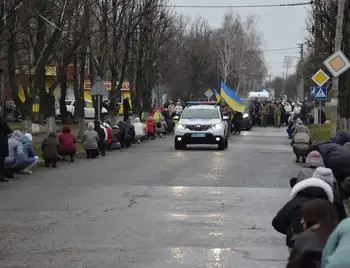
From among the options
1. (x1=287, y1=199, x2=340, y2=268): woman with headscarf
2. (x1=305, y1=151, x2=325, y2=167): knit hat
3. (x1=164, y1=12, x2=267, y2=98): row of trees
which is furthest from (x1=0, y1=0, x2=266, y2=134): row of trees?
(x1=287, y1=199, x2=340, y2=268): woman with headscarf

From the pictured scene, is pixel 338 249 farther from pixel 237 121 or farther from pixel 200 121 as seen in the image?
pixel 237 121

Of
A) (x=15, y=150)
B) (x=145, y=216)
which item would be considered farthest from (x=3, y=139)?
(x=145, y=216)

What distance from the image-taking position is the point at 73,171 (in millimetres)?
20719

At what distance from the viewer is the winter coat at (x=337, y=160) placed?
440 inches

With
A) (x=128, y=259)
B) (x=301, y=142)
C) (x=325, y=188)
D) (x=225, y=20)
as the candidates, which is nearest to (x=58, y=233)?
(x=128, y=259)

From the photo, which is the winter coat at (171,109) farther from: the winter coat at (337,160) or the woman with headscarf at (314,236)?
the woman with headscarf at (314,236)

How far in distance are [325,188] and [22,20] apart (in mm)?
23194

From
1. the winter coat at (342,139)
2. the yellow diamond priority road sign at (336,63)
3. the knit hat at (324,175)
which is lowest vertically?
the winter coat at (342,139)

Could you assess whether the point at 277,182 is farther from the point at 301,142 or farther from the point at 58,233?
the point at 58,233

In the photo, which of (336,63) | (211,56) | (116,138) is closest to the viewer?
(336,63)

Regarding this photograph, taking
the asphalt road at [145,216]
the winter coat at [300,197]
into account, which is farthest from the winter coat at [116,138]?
the winter coat at [300,197]

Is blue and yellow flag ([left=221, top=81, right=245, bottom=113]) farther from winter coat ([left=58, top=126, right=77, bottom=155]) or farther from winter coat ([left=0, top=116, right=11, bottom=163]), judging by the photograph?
winter coat ([left=0, top=116, right=11, bottom=163])

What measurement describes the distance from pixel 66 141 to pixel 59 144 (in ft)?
1.58

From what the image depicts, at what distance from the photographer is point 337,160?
11.3 m
